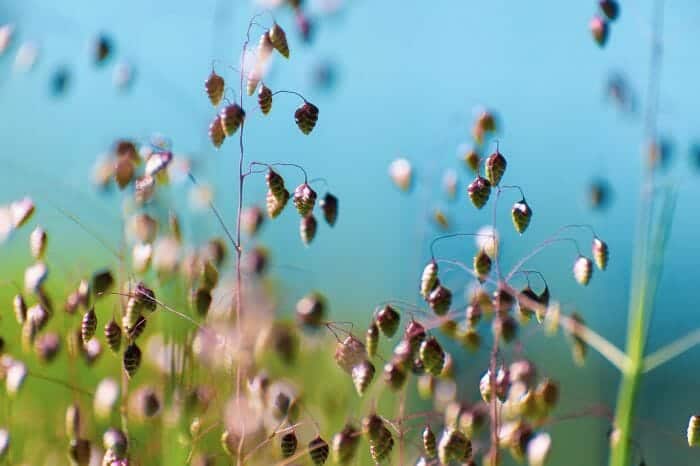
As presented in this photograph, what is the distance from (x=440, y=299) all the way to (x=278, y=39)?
1.89 ft

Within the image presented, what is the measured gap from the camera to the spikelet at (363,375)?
1723 mm

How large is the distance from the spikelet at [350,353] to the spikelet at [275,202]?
10.4 inches

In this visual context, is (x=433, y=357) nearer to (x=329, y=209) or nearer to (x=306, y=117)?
(x=329, y=209)

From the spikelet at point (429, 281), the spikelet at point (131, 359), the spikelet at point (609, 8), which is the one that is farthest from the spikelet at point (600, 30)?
the spikelet at point (131, 359)

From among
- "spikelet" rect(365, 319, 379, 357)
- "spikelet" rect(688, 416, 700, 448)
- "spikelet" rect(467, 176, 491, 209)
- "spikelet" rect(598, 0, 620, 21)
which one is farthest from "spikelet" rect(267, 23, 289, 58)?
"spikelet" rect(688, 416, 700, 448)

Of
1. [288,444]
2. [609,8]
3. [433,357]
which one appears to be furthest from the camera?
[609,8]

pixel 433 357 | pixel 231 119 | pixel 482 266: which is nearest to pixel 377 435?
pixel 433 357

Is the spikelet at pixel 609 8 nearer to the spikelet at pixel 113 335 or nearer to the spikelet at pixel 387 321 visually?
the spikelet at pixel 387 321

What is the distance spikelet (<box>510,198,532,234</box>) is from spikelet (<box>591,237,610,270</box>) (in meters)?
0.15

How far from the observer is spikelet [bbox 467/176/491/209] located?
187 centimetres

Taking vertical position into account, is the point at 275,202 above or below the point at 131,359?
above

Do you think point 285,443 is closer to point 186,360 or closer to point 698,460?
point 186,360

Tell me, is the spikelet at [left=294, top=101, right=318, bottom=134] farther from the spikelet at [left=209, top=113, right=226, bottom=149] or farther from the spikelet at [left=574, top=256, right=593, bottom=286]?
the spikelet at [left=574, top=256, right=593, bottom=286]

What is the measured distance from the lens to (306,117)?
1.80 m
